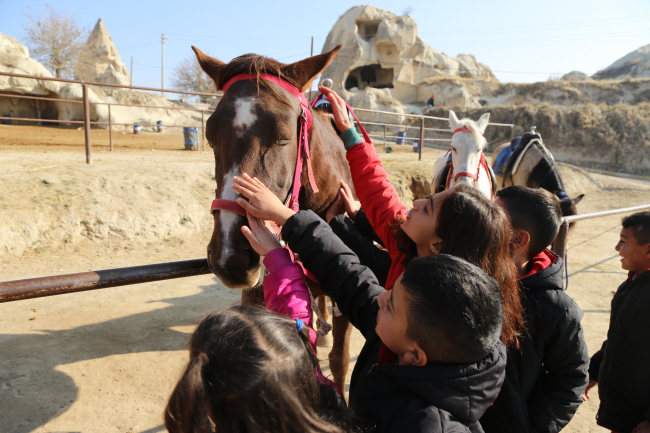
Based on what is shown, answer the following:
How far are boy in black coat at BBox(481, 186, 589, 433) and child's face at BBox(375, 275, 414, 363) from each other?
21.7 inches

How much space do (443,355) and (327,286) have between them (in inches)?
20.8

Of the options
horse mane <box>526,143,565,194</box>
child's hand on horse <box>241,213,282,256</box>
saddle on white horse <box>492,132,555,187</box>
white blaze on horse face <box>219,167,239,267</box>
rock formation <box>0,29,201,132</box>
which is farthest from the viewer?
rock formation <box>0,29,201,132</box>

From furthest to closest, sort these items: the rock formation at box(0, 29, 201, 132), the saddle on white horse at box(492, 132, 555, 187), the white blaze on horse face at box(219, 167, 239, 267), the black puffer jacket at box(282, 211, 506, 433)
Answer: the rock formation at box(0, 29, 201, 132), the saddle on white horse at box(492, 132, 555, 187), the white blaze on horse face at box(219, 167, 239, 267), the black puffer jacket at box(282, 211, 506, 433)

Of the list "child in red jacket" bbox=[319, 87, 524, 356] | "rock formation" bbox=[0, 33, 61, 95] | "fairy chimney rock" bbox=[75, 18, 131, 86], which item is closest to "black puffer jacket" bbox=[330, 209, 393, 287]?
"child in red jacket" bbox=[319, 87, 524, 356]

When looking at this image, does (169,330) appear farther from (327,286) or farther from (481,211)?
(481,211)

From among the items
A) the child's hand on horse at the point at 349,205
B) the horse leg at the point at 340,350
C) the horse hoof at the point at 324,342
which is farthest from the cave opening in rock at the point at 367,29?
the horse leg at the point at 340,350

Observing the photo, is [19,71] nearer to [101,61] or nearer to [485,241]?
[485,241]

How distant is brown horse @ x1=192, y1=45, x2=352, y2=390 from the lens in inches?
61.8

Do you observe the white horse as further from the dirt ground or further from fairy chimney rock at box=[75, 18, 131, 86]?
fairy chimney rock at box=[75, 18, 131, 86]

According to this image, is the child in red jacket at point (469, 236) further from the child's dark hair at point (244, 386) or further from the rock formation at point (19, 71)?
the rock formation at point (19, 71)

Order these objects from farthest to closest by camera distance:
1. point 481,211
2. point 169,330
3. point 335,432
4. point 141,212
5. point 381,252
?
point 141,212 → point 169,330 → point 381,252 → point 481,211 → point 335,432

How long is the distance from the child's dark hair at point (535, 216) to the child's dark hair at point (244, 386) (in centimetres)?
107

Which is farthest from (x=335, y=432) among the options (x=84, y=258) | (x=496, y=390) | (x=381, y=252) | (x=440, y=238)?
(x=84, y=258)

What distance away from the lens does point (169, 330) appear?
11.7 feet
